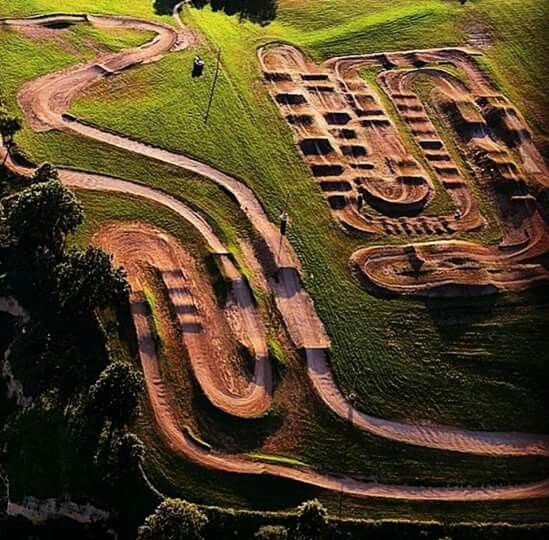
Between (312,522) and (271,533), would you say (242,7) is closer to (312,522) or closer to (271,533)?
(312,522)

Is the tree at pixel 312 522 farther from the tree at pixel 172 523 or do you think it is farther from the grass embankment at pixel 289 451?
the tree at pixel 172 523

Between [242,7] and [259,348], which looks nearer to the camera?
[259,348]

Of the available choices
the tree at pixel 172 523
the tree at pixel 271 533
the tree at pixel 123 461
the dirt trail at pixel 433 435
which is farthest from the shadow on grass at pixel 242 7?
the tree at pixel 271 533

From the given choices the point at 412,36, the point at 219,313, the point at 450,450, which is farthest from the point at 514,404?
the point at 412,36

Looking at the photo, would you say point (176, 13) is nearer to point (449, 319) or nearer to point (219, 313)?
point (219, 313)

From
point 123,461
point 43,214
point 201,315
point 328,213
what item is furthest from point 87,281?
point 328,213

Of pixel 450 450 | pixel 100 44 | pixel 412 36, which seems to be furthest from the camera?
pixel 412 36

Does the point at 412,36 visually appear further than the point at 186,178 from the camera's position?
Yes

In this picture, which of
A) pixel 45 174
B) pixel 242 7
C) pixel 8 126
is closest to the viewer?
pixel 45 174
